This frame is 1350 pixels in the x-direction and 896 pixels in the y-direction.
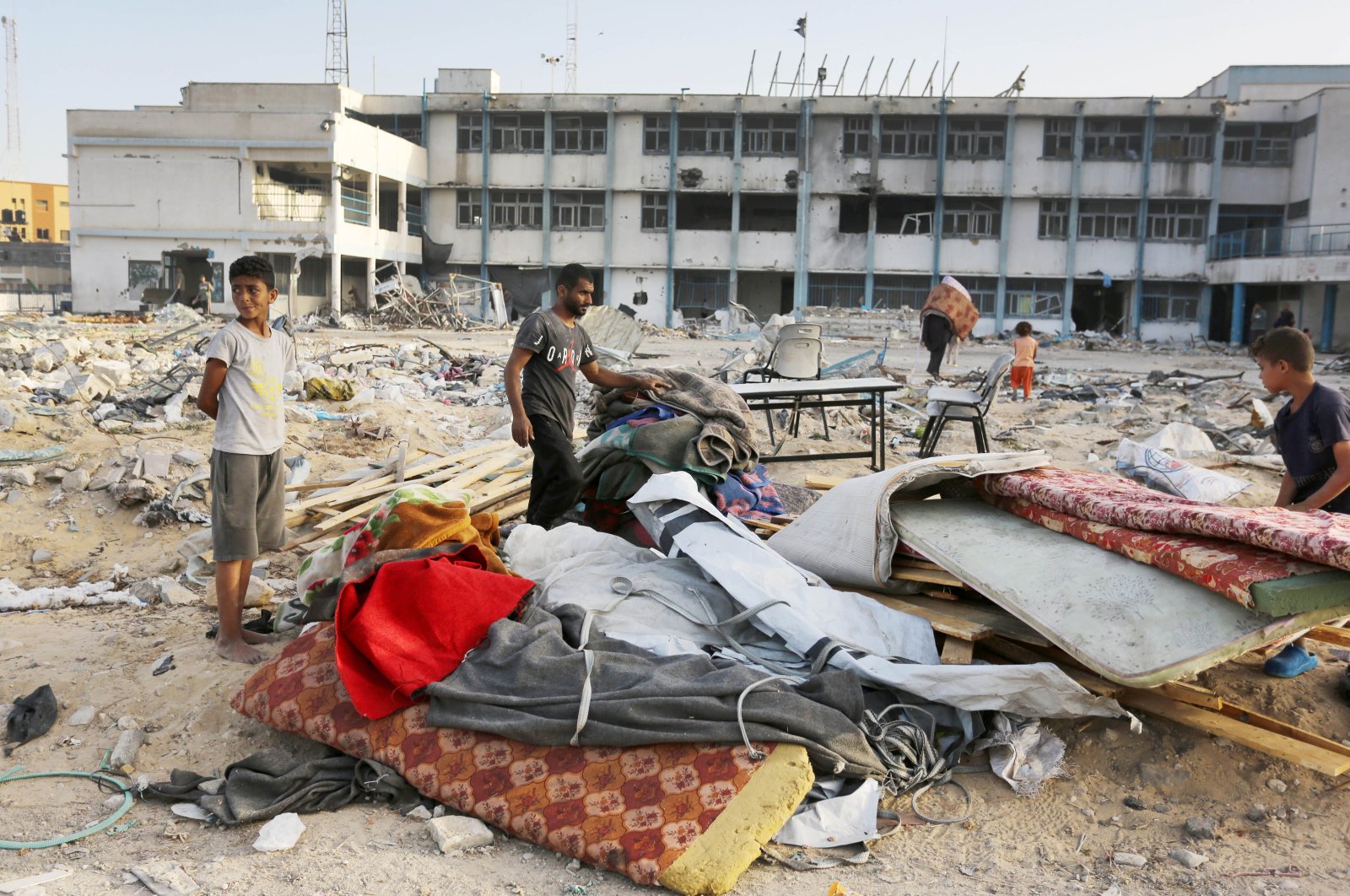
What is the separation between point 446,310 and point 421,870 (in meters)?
26.3

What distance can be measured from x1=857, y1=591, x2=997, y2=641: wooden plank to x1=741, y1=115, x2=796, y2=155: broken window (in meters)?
30.5

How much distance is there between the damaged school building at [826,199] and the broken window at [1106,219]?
77 mm

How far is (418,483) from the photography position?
5383mm

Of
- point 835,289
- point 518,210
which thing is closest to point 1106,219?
point 835,289

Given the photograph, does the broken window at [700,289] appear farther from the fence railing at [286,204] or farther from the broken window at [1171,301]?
the broken window at [1171,301]

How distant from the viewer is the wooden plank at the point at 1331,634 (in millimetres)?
3705

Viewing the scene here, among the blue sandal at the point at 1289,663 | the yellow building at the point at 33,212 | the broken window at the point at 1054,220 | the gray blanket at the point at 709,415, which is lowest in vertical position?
the blue sandal at the point at 1289,663

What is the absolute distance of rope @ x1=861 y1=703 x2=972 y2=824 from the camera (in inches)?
118

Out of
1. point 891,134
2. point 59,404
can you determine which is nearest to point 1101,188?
point 891,134

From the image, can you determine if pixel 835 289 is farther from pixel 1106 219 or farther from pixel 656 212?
pixel 1106 219

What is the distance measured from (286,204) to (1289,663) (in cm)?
3040

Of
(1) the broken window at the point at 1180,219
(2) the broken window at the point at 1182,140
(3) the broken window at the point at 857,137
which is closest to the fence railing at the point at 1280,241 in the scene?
(1) the broken window at the point at 1180,219

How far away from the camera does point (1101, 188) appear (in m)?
31.8

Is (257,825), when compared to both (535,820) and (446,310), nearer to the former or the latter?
(535,820)
